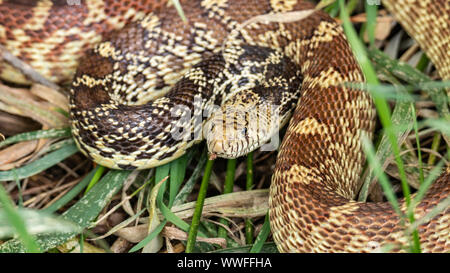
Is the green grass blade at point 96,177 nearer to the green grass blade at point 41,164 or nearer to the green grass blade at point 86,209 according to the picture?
the green grass blade at point 86,209

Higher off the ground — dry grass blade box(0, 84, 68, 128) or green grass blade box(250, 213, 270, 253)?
dry grass blade box(0, 84, 68, 128)

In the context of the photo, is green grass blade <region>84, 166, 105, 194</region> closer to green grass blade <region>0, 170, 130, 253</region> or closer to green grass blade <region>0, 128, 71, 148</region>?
green grass blade <region>0, 170, 130, 253</region>

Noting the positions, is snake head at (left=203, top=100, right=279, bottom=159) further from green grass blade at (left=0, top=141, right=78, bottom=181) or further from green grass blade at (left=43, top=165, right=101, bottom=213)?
green grass blade at (left=0, top=141, right=78, bottom=181)

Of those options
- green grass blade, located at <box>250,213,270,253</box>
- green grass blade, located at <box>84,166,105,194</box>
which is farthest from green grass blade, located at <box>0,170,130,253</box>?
green grass blade, located at <box>250,213,270,253</box>

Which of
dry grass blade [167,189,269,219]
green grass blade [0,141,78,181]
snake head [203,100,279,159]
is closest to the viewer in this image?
snake head [203,100,279,159]

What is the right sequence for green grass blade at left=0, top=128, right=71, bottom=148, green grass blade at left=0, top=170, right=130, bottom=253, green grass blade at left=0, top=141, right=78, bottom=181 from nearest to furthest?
green grass blade at left=0, top=170, right=130, bottom=253 → green grass blade at left=0, top=141, right=78, bottom=181 → green grass blade at left=0, top=128, right=71, bottom=148

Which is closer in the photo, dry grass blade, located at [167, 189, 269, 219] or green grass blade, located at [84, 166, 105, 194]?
dry grass blade, located at [167, 189, 269, 219]

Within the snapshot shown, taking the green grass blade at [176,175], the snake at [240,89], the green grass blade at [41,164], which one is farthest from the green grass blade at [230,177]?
the green grass blade at [41,164]

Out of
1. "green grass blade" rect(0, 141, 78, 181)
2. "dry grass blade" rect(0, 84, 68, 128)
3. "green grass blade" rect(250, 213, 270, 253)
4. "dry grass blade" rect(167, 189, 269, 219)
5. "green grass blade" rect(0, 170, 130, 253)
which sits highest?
"dry grass blade" rect(0, 84, 68, 128)

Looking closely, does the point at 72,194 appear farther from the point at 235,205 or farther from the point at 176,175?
the point at 235,205
